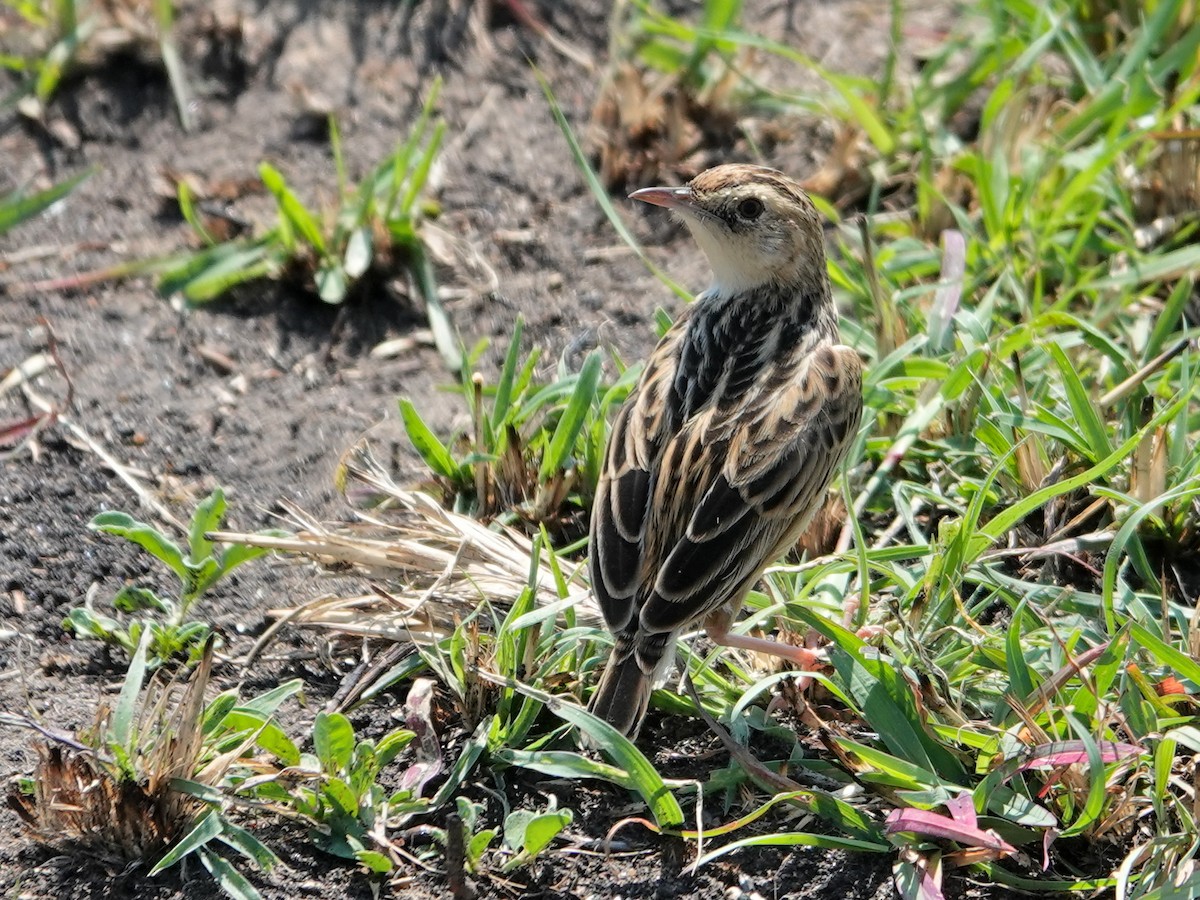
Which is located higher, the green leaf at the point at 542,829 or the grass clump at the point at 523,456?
the grass clump at the point at 523,456

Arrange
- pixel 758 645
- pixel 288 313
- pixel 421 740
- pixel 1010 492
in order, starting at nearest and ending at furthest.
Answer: pixel 421 740 < pixel 758 645 < pixel 1010 492 < pixel 288 313

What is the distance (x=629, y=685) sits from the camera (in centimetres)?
463

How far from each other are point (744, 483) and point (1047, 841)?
140 cm

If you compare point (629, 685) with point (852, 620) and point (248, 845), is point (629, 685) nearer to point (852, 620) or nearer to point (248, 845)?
point (852, 620)

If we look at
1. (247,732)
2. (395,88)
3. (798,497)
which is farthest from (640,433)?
(395,88)

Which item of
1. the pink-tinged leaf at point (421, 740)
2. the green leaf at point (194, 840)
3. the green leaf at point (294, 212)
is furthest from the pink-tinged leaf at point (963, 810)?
the green leaf at point (294, 212)

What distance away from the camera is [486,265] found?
22.7 ft

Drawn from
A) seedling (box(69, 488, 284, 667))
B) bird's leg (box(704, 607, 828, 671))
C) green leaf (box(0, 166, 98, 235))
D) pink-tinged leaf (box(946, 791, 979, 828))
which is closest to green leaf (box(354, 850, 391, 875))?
seedling (box(69, 488, 284, 667))

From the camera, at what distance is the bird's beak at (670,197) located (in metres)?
5.62

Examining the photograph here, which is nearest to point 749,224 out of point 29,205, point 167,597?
point 167,597

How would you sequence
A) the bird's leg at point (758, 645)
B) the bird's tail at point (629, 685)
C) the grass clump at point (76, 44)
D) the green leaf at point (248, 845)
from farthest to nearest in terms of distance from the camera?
the grass clump at point (76, 44) → the bird's leg at point (758, 645) → the bird's tail at point (629, 685) → the green leaf at point (248, 845)

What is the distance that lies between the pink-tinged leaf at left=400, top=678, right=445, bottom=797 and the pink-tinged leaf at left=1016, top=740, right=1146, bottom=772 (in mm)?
1694

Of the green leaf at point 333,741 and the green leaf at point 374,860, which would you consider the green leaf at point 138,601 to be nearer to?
the green leaf at point 333,741

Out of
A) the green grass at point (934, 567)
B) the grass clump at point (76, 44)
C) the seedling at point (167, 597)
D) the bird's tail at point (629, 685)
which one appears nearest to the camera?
the green grass at point (934, 567)
